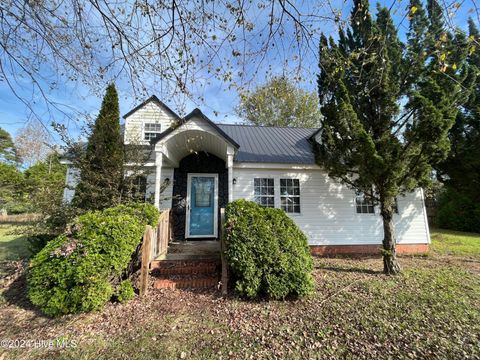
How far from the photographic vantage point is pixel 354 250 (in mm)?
8180

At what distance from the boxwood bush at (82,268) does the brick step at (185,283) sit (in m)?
0.76

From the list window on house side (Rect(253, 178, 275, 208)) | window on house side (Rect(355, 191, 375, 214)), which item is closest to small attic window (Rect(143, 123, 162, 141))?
window on house side (Rect(253, 178, 275, 208))

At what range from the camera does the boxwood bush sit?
3.77 meters

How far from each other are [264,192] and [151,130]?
17.6ft

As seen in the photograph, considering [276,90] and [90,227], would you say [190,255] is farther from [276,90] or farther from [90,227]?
[276,90]

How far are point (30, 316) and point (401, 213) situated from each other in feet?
35.2

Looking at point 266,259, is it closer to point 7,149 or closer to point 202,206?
point 202,206

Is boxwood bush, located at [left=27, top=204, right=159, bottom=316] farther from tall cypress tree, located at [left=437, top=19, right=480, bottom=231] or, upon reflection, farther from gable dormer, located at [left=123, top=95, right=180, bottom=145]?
tall cypress tree, located at [left=437, top=19, right=480, bottom=231]

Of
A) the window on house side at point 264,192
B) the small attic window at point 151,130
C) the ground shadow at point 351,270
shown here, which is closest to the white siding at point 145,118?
the small attic window at point 151,130

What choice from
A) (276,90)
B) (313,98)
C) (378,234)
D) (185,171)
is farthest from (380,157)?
(313,98)

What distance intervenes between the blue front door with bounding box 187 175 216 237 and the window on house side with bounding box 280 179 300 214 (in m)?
2.54

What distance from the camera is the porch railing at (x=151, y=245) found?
15.3 ft

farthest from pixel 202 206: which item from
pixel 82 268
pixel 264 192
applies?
pixel 82 268

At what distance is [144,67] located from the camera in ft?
11.2
